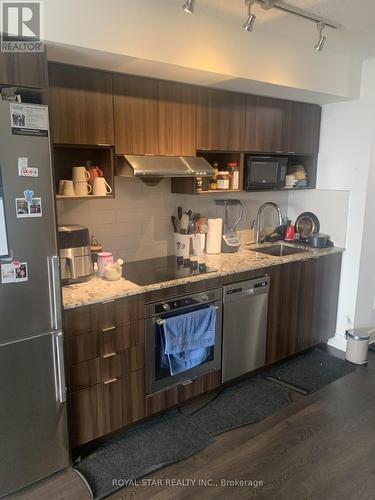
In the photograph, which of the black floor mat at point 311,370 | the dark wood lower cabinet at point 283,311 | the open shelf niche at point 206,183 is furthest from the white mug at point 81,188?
the black floor mat at point 311,370

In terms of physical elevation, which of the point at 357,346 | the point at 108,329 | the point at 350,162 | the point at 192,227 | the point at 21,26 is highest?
the point at 21,26

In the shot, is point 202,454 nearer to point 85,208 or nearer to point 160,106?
point 85,208

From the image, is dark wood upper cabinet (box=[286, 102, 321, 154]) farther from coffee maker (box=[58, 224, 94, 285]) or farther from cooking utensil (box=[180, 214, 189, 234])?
coffee maker (box=[58, 224, 94, 285])

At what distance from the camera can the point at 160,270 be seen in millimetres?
2662

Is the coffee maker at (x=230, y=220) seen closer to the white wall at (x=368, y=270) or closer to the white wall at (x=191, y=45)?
the white wall at (x=191, y=45)

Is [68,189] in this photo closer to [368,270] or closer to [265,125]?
[265,125]

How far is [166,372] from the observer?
2.45m

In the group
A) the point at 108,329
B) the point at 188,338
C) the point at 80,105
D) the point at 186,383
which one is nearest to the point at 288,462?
the point at 186,383

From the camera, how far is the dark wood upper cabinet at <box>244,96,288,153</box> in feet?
9.61

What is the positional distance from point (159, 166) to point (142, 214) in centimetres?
58

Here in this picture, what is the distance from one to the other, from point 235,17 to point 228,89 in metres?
0.54

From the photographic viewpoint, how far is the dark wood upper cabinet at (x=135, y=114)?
7.49 feet

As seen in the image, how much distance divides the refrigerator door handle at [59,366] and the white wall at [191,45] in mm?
1419

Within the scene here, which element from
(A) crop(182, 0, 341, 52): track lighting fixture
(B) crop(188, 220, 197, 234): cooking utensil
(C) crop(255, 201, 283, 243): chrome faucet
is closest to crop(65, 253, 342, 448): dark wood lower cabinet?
(B) crop(188, 220, 197, 234): cooking utensil
